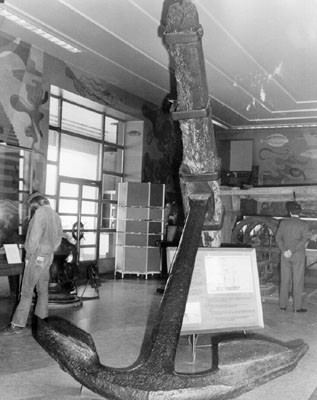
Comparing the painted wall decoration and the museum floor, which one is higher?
the painted wall decoration

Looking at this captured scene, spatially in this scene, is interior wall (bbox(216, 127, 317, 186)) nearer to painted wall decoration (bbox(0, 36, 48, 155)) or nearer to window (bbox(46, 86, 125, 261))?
window (bbox(46, 86, 125, 261))

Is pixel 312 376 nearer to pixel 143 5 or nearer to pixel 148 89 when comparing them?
pixel 143 5

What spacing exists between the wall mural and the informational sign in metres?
14.1

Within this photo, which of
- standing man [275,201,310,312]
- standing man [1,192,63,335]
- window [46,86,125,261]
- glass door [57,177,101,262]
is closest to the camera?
standing man [1,192,63,335]

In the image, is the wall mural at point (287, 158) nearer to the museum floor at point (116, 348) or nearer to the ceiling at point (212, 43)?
the ceiling at point (212, 43)

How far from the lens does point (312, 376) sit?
5191 mm

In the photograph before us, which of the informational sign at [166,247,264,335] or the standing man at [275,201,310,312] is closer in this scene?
the informational sign at [166,247,264,335]

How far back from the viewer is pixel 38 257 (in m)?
6.82

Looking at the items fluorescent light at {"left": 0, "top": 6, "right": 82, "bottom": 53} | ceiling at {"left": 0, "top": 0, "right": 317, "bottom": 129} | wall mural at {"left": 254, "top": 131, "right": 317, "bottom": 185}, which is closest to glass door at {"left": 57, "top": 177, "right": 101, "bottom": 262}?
ceiling at {"left": 0, "top": 0, "right": 317, "bottom": 129}

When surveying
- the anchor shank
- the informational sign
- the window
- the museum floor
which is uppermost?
the window

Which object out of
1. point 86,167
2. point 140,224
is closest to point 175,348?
point 140,224

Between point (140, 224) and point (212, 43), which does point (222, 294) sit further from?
point (140, 224)

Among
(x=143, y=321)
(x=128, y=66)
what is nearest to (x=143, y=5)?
(x=128, y=66)

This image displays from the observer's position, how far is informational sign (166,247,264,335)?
16.2 ft
